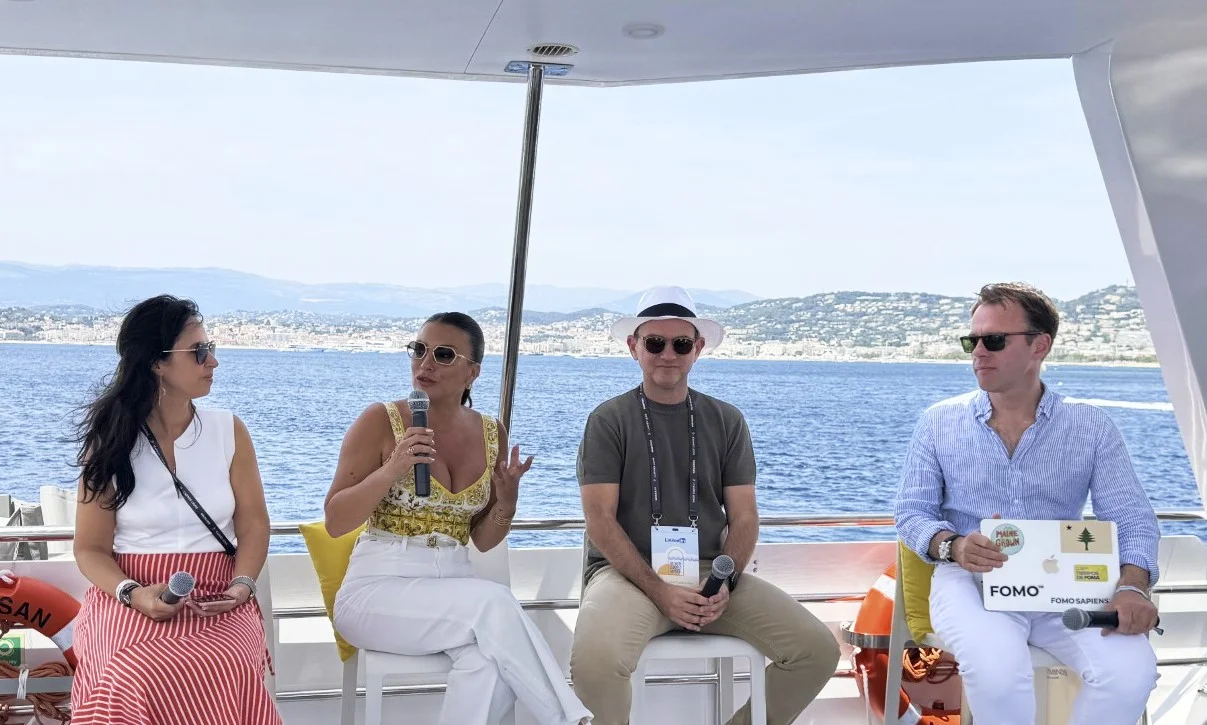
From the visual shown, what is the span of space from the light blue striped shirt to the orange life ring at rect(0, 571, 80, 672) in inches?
91.4

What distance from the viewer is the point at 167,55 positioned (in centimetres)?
336

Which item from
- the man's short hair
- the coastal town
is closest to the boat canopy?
the man's short hair

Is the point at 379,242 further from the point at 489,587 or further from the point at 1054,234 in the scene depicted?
the point at 489,587

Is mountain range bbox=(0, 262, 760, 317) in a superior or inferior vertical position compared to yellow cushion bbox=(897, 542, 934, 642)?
superior

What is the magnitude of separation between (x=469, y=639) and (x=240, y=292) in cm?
A: 3904

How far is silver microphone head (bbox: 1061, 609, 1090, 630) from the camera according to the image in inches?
102

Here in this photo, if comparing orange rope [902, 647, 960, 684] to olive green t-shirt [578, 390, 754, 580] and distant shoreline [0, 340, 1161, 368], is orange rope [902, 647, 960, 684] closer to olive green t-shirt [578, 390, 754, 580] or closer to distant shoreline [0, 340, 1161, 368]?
olive green t-shirt [578, 390, 754, 580]

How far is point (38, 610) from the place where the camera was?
9.95 ft

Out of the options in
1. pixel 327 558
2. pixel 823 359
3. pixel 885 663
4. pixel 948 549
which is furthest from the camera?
pixel 823 359

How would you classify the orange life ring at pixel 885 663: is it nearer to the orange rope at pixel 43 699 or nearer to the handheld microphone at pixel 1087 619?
the handheld microphone at pixel 1087 619

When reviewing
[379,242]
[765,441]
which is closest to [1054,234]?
[765,441]

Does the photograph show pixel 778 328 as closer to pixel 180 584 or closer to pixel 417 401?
pixel 417 401

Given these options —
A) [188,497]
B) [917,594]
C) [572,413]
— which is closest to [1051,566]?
[917,594]

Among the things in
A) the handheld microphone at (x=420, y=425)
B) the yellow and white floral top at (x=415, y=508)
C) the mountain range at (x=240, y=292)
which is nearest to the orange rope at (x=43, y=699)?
the yellow and white floral top at (x=415, y=508)
